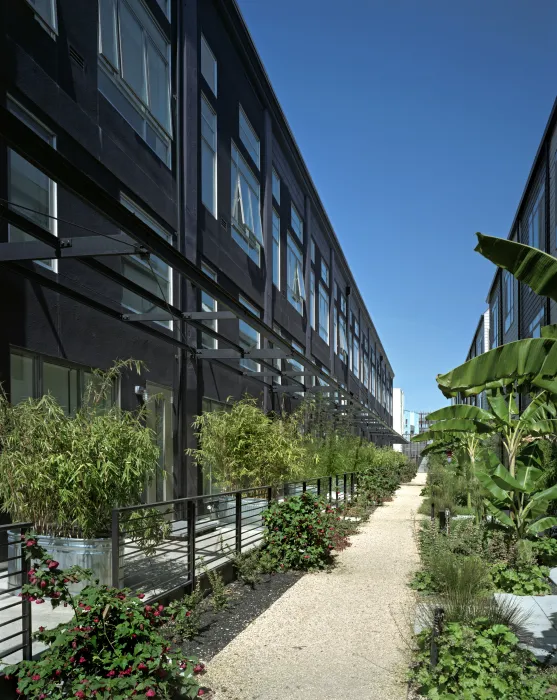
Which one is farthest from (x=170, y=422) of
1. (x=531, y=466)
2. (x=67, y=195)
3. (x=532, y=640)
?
(x=532, y=640)

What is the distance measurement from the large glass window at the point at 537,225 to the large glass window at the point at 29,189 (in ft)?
60.8

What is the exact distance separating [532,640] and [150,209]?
32.6ft

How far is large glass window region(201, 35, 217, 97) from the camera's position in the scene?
1659cm

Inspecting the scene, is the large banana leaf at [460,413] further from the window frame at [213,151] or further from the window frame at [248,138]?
the window frame at [248,138]

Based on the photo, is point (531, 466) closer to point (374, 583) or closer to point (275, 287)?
point (374, 583)

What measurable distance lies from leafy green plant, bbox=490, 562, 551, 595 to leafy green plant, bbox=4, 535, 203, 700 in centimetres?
601

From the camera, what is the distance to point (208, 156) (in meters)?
17.3

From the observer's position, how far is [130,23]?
13.1 meters

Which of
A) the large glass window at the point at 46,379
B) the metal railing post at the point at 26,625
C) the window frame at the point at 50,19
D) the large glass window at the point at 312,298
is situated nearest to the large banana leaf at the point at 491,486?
the large glass window at the point at 46,379

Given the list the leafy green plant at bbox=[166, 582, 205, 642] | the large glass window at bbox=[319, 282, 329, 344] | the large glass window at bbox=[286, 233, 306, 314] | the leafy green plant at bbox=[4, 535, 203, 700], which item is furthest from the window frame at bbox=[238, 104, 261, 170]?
the leafy green plant at bbox=[4, 535, 203, 700]

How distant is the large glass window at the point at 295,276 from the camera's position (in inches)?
1066

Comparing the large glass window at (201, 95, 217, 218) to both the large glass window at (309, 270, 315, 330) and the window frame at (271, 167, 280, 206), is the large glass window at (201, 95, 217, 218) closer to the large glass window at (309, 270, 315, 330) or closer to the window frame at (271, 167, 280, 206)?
the window frame at (271, 167, 280, 206)

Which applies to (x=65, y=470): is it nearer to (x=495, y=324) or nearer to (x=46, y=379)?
(x=46, y=379)

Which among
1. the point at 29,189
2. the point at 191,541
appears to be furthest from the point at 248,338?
the point at 191,541
